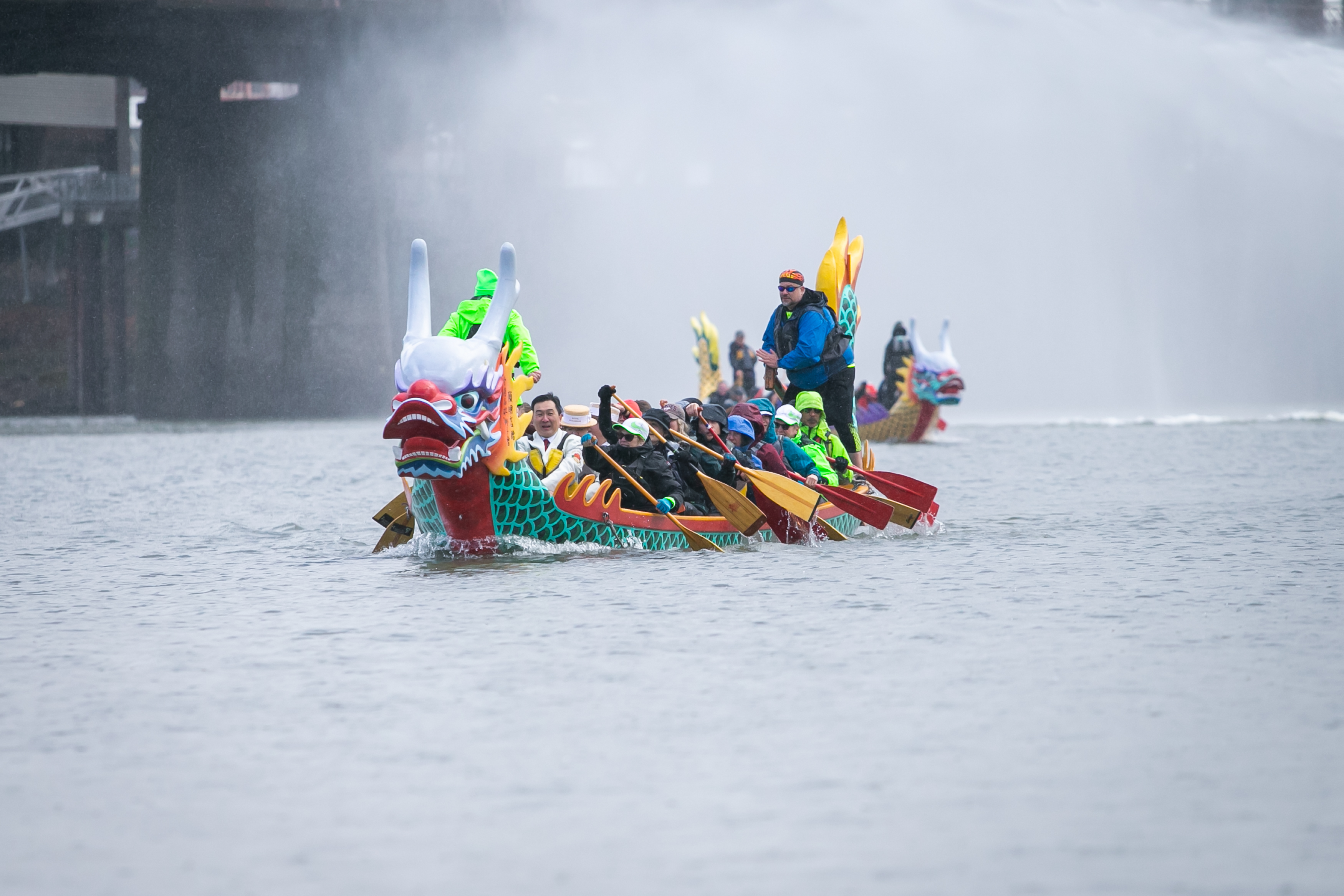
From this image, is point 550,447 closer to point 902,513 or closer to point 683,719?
point 902,513

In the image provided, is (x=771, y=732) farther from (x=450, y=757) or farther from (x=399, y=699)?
(x=399, y=699)

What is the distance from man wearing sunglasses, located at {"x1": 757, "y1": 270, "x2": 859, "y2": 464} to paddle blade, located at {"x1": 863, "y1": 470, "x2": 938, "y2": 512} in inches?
23.8

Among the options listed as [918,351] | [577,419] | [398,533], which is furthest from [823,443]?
[918,351]

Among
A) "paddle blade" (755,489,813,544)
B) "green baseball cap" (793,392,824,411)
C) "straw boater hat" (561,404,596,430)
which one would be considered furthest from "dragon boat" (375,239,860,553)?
"green baseball cap" (793,392,824,411)

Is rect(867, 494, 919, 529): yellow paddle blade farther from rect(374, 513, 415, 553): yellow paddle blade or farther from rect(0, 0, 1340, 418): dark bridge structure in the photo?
rect(0, 0, 1340, 418): dark bridge structure

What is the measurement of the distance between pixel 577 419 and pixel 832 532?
3465 mm

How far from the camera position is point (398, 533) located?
17750 millimetres

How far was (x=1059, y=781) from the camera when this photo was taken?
8.03m

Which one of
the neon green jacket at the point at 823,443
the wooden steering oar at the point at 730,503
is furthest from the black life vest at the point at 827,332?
the wooden steering oar at the point at 730,503

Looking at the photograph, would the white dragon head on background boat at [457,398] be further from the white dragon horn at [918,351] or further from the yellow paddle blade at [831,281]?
the white dragon horn at [918,351]

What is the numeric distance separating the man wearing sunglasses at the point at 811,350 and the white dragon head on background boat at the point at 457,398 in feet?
14.5

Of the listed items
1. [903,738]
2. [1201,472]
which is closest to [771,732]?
[903,738]

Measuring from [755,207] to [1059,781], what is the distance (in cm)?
5246

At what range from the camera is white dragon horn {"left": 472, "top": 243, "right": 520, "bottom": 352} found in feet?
49.6
